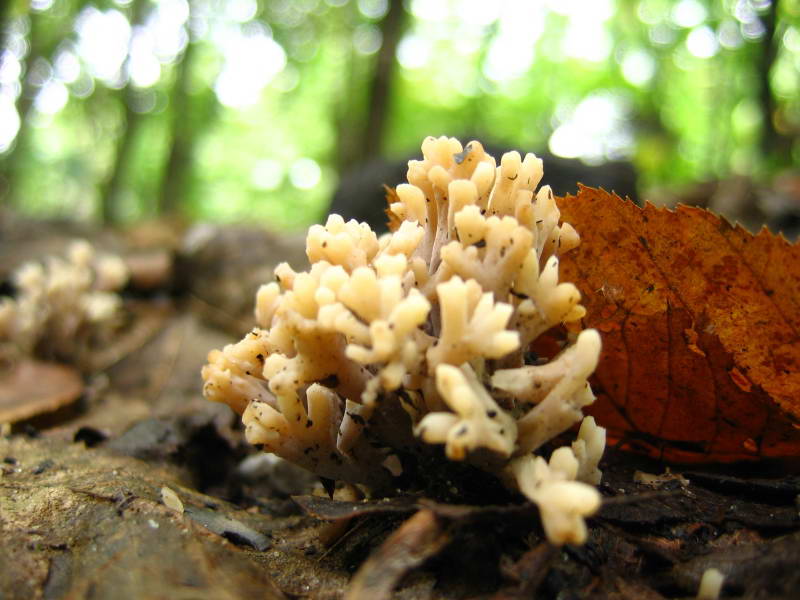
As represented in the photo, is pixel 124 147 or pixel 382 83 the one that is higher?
pixel 382 83

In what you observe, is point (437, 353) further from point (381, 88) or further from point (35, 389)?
point (381, 88)

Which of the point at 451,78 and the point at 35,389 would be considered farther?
the point at 451,78

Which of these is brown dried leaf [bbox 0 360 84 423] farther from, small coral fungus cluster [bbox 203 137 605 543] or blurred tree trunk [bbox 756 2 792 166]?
blurred tree trunk [bbox 756 2 792 166]

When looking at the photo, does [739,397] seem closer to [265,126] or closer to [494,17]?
[494,17]

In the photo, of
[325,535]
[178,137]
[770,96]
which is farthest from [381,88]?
[178,137]

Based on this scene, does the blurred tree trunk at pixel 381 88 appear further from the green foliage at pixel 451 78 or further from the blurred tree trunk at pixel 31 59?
the blurred tree trunk at pixel 31 59

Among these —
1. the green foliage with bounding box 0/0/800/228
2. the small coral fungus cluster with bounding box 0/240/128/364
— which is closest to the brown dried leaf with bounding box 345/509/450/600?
the small coral fungus cluster with bounding box 0/240/128/364
